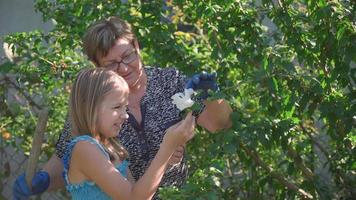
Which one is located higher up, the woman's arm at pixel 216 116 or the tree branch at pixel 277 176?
the woman's arm at pixel 216 116

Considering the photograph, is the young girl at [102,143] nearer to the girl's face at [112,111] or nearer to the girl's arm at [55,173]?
the girl's face at [112,111]

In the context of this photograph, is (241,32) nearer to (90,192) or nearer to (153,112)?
(153,112)

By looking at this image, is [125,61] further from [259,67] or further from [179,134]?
[259,67]

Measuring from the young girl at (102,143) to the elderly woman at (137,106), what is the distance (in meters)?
0.30

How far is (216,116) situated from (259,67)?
80 centimetres

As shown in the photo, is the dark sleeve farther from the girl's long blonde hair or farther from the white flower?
the white flower

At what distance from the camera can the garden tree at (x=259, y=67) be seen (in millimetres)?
3893

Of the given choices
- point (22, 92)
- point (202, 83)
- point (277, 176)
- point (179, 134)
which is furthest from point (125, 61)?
point (22, 92)

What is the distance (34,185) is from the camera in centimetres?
352

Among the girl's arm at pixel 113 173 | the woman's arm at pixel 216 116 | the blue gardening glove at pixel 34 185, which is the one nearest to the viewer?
the girl's arm at pixel 113 173

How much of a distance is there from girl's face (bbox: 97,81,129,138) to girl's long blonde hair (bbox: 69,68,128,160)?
0.05ft

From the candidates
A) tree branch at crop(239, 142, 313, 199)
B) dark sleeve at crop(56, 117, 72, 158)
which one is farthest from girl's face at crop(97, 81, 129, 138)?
tree branch at crop(239, 142, 313, 199)

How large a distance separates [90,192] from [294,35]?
1447mm

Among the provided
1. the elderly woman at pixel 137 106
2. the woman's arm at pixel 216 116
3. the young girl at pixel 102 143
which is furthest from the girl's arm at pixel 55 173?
the woman's arm at pixel 216 116
